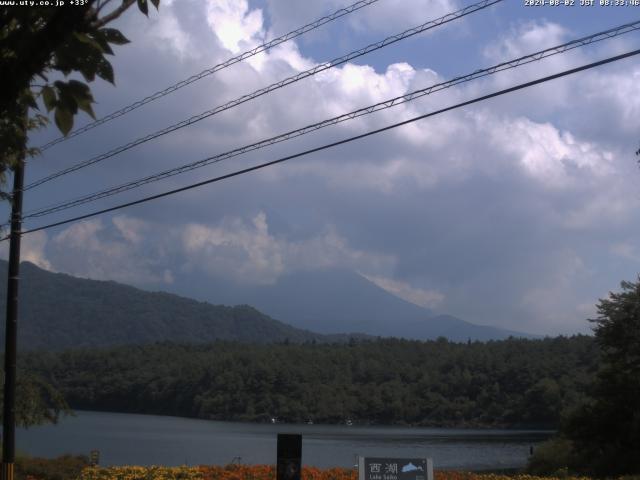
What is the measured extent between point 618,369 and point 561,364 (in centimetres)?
4629

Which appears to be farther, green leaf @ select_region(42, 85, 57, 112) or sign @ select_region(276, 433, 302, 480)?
sign @ select_region(276, 433, 302, 480)

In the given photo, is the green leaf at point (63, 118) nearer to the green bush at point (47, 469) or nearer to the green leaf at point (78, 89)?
the green leaf at point (78, 89)

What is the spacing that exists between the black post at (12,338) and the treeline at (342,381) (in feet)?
187

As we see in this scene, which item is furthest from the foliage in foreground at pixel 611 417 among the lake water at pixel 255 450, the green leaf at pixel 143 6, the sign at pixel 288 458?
the green leaf at pixel 143 6

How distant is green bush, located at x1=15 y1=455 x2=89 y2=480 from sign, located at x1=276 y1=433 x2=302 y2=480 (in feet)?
32.5

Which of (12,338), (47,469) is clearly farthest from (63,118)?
(47,469)

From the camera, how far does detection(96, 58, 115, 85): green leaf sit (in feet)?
13.5

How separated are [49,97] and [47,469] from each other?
1868 centimetres

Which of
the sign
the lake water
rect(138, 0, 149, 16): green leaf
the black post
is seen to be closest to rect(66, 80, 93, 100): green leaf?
rect(138, 0, 149, 16): green leaf

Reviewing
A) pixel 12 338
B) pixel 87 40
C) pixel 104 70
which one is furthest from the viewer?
pixel 12 338

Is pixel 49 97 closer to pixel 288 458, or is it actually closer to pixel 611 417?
pixel 288 458

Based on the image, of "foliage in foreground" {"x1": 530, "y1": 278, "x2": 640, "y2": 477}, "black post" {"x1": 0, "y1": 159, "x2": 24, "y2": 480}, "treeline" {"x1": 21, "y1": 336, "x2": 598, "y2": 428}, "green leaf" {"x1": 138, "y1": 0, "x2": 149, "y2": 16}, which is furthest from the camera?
"treeline" {"x1": 21, "y1": 336, "x2": 598, "y2": 428}

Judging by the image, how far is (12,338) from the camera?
674 inches

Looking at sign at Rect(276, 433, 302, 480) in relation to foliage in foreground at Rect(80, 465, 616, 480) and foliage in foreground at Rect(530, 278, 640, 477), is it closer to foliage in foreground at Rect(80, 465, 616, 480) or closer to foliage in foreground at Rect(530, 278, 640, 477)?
foliage in foreground at Rect(80, 465, 616, 480)
